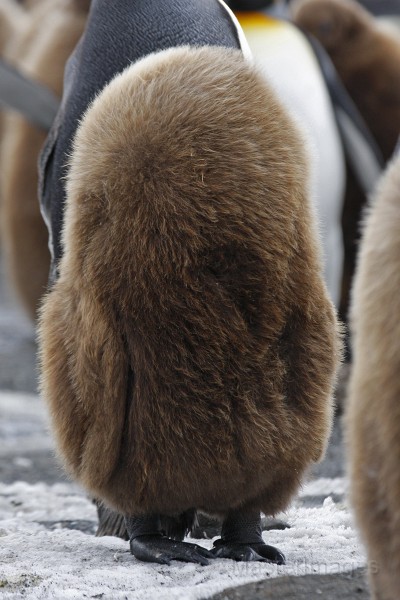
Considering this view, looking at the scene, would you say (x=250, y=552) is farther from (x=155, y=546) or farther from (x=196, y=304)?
(x=196, y=304)

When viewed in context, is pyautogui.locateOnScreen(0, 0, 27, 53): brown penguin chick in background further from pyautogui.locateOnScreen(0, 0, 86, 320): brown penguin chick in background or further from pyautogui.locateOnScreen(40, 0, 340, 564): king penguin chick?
pyautogui.locateOnScreen(40, 0, 340, 564): king penguin chick

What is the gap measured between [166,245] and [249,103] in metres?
0.33

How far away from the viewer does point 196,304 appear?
7.01 feet

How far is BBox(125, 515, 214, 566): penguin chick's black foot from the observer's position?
2271mm

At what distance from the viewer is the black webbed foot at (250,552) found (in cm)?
225

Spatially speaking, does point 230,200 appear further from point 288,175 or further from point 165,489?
point 165,489

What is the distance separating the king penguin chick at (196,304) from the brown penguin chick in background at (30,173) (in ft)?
9.47

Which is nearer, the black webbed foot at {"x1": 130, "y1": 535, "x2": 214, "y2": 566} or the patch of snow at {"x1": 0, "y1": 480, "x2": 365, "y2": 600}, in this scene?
the patch of snow at {"x1": 0, "y1": 480, "x2": 365, "y2": 600}

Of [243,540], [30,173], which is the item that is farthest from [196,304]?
[30,173]

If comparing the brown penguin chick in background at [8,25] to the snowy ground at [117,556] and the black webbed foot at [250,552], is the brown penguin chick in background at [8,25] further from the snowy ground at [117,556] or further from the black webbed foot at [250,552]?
the black webbed foot at [250,552]

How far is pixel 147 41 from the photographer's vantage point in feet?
8.81

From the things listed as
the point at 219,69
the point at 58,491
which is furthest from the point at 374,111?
the point at 219,69

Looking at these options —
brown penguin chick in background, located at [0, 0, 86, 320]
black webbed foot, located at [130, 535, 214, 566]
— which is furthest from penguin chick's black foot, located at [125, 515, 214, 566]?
brown penguin chick in background, located at [0, 0, 86, 320]

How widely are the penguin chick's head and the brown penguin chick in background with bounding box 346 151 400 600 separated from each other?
13.3 ft
